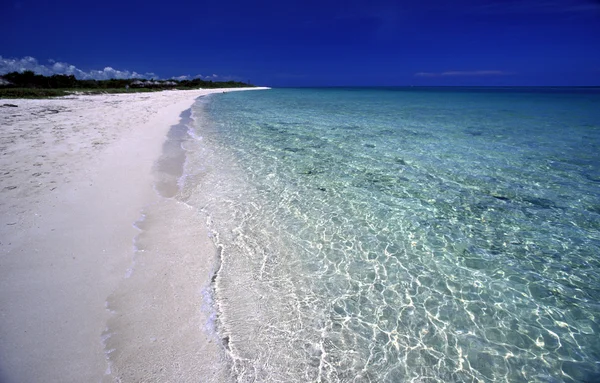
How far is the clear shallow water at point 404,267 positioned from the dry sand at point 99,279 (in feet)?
1.83

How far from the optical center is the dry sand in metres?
3.26

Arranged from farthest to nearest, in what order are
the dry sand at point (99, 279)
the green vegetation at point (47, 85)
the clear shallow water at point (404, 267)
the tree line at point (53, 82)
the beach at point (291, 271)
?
the tree line at point (53, 82) < the green vegetation at point (47, 85) < the clear shallow water at point (404, 267) < the beach at point (291, 271) < the dry sand at point (99, 279)

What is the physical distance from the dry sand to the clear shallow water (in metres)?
0.56

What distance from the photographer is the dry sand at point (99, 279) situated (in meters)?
3.26

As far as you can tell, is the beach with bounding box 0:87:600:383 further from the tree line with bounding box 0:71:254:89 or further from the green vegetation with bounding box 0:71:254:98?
the tree line with bounding box 0:71:254:89

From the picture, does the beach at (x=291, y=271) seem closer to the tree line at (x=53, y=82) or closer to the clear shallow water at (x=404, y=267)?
the clear shallow water at (x=404, y=267)

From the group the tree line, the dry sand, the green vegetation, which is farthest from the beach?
the tree line

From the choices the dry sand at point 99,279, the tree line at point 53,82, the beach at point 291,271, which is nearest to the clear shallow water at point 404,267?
the beach at point 291,271

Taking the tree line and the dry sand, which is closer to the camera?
the dry sand

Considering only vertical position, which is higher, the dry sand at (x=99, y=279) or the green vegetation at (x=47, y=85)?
the green vegetation at (x=47, y=85)

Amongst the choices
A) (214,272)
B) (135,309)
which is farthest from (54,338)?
(214,272)

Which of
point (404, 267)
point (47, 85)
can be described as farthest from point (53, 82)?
point (404, 267)

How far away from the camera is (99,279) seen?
445cm

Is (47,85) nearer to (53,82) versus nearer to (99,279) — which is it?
(53,82)
